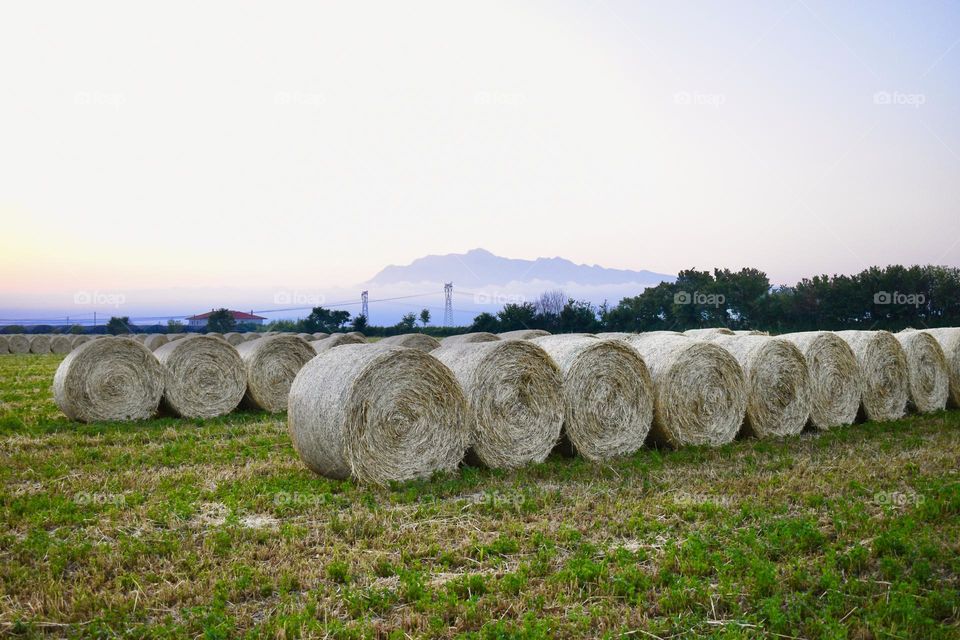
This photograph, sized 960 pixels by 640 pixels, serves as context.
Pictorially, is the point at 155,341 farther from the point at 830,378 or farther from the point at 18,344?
the point at 830,378

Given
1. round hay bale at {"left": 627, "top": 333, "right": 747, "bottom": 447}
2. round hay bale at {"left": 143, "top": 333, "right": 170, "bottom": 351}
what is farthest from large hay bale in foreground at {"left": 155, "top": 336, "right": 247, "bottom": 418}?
round hay bale at {"left": 143, "top": 333, "right": 170, "bottom": 351}

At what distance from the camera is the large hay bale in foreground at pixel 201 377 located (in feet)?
44.1

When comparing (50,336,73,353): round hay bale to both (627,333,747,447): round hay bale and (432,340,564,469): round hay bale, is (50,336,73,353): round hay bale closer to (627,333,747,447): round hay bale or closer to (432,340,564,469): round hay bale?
(432,340,564,469): round hay bale

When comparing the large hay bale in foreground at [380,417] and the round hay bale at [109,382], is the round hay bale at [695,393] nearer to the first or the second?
the large hay bale in foreground at [380,417]

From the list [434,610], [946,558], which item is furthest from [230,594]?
[946,558]

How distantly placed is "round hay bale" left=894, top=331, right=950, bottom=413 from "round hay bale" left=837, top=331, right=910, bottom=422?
264 mm

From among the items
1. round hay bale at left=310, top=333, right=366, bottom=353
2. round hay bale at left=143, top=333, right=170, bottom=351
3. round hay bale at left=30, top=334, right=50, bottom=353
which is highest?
round hay bale at left=310, top=333, right=366, bottom=353

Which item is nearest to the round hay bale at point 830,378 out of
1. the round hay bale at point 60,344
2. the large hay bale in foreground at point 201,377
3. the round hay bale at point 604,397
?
the round hay bale at point 604,397

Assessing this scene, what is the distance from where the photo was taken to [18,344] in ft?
132

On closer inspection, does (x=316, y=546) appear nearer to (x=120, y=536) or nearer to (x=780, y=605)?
(x=120, y=536)

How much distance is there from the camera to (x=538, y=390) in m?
9.15

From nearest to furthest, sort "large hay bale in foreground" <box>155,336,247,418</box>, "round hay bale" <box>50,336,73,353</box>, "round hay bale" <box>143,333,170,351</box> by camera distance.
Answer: "large hay bale in foreground" <box>155,336,247,418</box>
"round hay bale" <box>143,333,170,351</box>
"round hay bale" <box>50,336,73,353</box>

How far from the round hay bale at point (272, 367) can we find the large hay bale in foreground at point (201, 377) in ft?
0.81

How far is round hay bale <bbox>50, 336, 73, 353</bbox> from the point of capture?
131 ft
